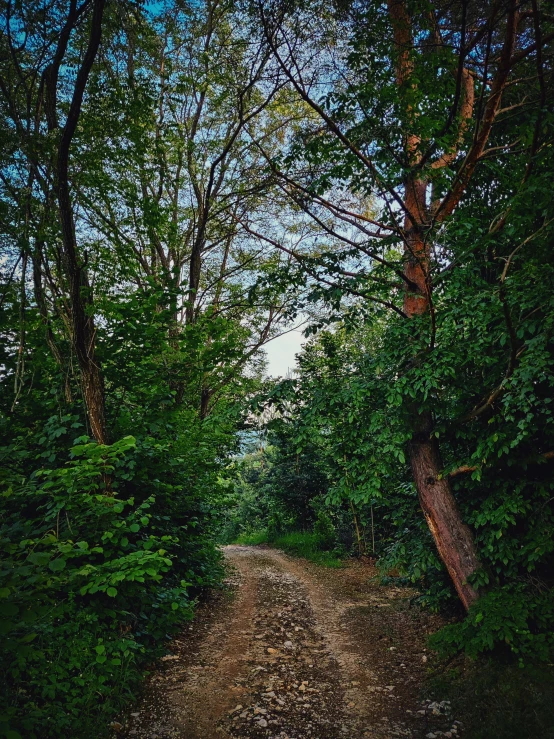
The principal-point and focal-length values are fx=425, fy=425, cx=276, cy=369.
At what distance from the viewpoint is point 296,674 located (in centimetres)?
479

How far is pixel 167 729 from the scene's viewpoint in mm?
3615

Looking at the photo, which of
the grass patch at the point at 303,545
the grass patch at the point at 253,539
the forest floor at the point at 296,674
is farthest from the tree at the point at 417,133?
the grass patch at the point at 253,539

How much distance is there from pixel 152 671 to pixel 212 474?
2.43 metres

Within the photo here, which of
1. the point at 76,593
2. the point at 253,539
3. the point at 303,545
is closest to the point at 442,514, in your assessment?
the point at 76,593

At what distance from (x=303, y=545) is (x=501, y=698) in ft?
34.7

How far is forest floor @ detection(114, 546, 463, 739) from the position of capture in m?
3.72

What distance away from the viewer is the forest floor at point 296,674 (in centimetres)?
372

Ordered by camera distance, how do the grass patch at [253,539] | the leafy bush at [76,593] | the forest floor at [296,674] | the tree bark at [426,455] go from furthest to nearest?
the grass patch at [253,539] < the tree bark at [426,455] < the forest floor at [296,674] < the leafy bush at [76,593]

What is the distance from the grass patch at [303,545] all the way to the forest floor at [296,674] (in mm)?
3617

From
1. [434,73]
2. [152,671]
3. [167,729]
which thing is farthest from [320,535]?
[434,73]

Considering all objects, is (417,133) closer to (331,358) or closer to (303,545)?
(331,358)

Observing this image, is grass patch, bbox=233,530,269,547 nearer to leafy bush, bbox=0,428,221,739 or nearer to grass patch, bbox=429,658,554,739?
leafy bush, bbox=0,428,221,739

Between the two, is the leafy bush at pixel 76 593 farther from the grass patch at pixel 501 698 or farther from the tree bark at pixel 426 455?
the tree bark at pixel 426 455

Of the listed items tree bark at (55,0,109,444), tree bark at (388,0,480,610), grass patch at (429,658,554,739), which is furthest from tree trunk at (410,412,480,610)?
tree bark at (55,0,109,444)
